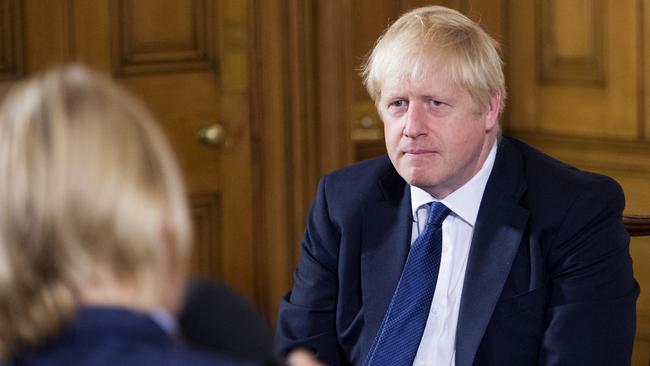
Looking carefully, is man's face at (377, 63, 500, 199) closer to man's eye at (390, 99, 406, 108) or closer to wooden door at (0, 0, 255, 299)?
man's eye at (390, 99, 406, 108)

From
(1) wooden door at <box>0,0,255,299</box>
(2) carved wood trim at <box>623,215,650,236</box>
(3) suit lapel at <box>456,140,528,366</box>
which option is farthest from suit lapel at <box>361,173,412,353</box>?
(1) wooden door at <box>0,0,255,299</box>

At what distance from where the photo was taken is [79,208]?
3.48 feet

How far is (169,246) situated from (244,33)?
2.76m

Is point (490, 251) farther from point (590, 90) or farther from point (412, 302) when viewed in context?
point (590, 90)

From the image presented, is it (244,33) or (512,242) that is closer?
(512,242)

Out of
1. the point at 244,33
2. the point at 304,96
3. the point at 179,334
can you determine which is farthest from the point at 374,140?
the point at 179,334

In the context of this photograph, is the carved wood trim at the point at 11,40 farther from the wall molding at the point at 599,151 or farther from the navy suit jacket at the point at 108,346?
the navy suit jacket at the point at 108,346

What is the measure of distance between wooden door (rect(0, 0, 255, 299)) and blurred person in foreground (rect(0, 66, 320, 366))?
2482 millimetres

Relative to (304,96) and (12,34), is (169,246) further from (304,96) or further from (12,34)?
(304,96)

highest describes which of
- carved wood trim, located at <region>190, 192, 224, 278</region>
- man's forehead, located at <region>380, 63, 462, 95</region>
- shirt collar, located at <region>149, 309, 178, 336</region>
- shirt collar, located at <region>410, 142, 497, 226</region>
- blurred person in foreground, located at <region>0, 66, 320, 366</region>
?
man's forehead, located at <region>380, 63, 462, 95</region>

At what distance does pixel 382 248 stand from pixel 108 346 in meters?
1.21

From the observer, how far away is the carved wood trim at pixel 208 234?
3839 millimetres

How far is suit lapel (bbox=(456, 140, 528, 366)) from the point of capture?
2104 mm

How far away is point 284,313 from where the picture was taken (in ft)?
7.61
